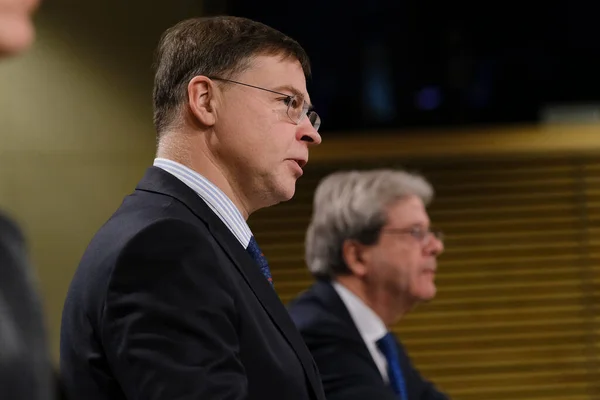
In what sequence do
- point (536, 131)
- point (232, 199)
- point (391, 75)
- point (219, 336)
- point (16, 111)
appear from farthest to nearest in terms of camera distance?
point (391, 75)
point (536, 131)
point (16, 111)
point (232, 199)
point (219, 336)

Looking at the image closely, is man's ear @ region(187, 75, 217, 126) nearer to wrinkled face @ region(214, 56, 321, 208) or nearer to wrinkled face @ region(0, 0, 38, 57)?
wrinkled face @ region(214, 56, 321, 208)

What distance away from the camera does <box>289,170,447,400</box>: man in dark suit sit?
279cm

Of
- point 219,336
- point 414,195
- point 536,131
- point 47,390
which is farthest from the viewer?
point 536,131

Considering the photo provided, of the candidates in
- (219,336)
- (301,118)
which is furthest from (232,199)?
(219,336)

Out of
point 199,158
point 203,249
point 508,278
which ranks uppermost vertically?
point 199,158

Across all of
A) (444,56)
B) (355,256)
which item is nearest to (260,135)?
(355,256)

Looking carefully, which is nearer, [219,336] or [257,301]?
[219,336]

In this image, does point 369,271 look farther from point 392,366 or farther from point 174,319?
point 174,319

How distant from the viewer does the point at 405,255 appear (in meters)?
3.18

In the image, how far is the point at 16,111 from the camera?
4.38m

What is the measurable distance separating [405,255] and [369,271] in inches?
6.5

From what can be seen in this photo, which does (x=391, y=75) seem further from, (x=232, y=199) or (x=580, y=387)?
(x=232, y=199)

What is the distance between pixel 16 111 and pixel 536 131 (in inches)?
99.8

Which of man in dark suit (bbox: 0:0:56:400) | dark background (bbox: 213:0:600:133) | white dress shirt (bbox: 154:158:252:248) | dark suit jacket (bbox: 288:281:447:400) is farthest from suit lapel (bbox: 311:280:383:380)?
dark background (bbox: 213:0:600:133)
